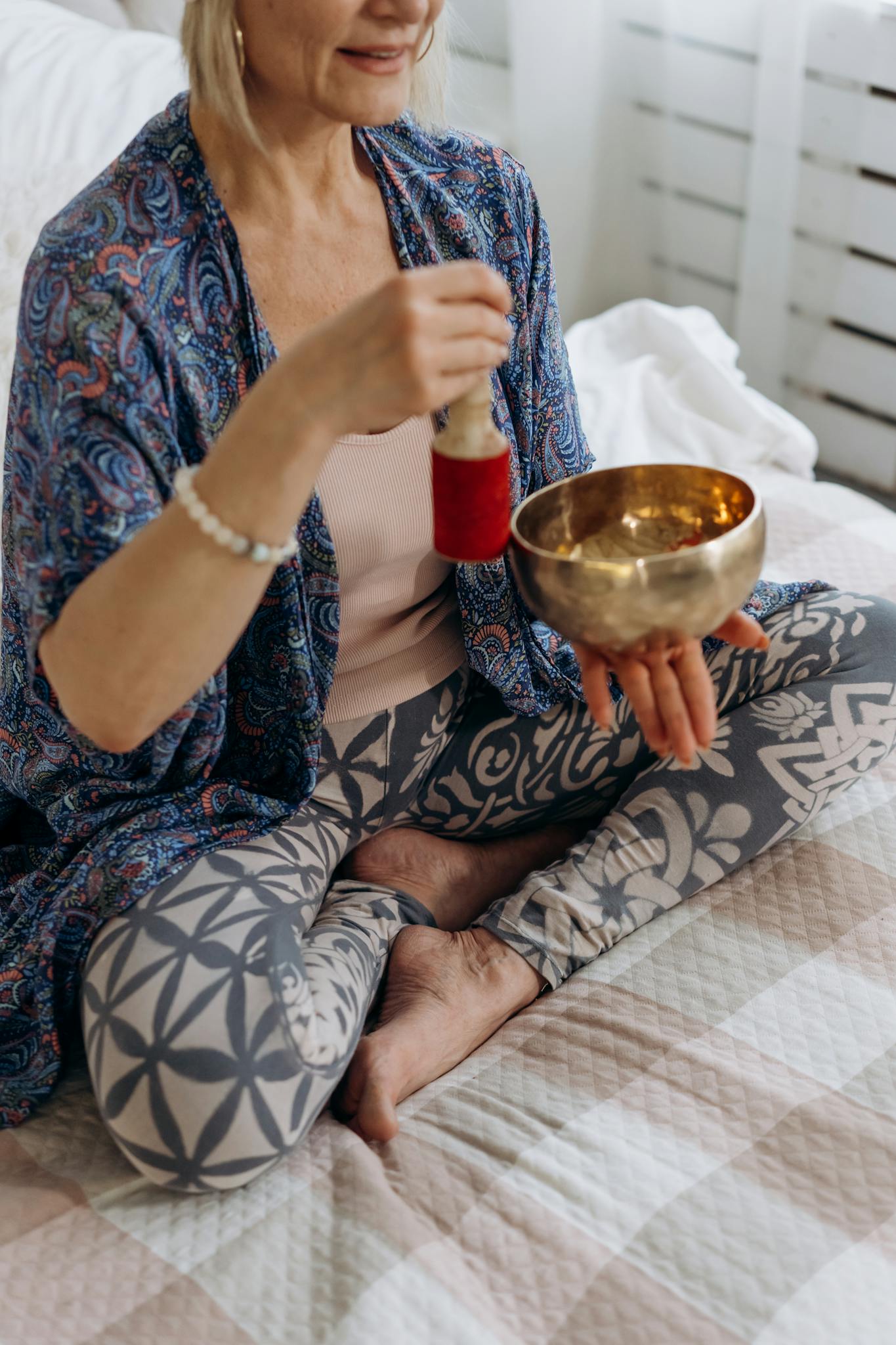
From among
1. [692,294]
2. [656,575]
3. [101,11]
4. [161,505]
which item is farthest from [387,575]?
A: [692,294]

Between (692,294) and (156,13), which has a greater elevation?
(156,13)

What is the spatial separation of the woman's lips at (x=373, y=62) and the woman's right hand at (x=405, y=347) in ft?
0.95

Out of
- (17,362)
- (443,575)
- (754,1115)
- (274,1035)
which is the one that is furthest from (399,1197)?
(17,362)

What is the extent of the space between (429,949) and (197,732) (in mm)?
289

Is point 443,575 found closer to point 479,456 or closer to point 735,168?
point 479,456

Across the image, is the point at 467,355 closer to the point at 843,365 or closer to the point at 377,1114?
the point at 377,1114

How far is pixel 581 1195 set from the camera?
0.98m

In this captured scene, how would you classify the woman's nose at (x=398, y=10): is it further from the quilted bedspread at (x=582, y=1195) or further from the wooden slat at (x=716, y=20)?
the wooden slat at (x=716, y=20)

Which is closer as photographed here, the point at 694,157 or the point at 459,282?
the point at 459,282

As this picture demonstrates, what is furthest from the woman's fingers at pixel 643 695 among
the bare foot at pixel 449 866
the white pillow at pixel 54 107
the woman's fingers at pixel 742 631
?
the white pillow at pixel 54 107

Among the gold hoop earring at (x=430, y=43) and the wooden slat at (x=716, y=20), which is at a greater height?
the gold hoop earring at (x=430, y=43)

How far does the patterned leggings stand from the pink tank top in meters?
0.03

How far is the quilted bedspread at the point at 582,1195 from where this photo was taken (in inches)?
35.5

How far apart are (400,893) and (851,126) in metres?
1.58
